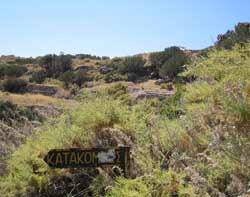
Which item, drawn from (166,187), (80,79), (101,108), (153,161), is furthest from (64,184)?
(80,79)

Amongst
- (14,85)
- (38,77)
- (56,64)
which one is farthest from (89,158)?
(56,64)

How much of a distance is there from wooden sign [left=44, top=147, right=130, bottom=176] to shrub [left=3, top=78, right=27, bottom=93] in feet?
153

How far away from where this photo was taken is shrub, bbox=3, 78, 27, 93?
5103 cm

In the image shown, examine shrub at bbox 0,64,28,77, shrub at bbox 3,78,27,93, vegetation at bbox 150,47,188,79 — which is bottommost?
shrub at bbox 3,78,27,93

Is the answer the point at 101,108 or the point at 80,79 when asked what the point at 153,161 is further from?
the point at 80,79

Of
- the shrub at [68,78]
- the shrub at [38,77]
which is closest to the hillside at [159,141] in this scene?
the shrub at [68,78]

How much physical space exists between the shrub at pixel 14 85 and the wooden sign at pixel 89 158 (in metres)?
46.5

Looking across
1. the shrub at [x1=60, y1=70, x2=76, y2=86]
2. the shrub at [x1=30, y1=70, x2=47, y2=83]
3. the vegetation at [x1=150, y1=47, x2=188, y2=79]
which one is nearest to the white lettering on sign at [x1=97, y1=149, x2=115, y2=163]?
the vegetation at [x1=150, y1=47, x2=188, y2=79]

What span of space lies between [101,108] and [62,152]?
1004 mm

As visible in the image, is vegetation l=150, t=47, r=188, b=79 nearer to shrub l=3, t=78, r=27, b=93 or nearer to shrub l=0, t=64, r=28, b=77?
shrub l=3, t=78, r=27, b=93

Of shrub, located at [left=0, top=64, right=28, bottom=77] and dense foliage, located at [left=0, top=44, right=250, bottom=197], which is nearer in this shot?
dense foliage, located at [left=0, top=44, right=250, bottom=197]

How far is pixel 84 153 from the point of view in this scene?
17.2 feet

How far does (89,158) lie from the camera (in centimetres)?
526

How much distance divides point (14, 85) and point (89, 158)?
47484 millimetres
